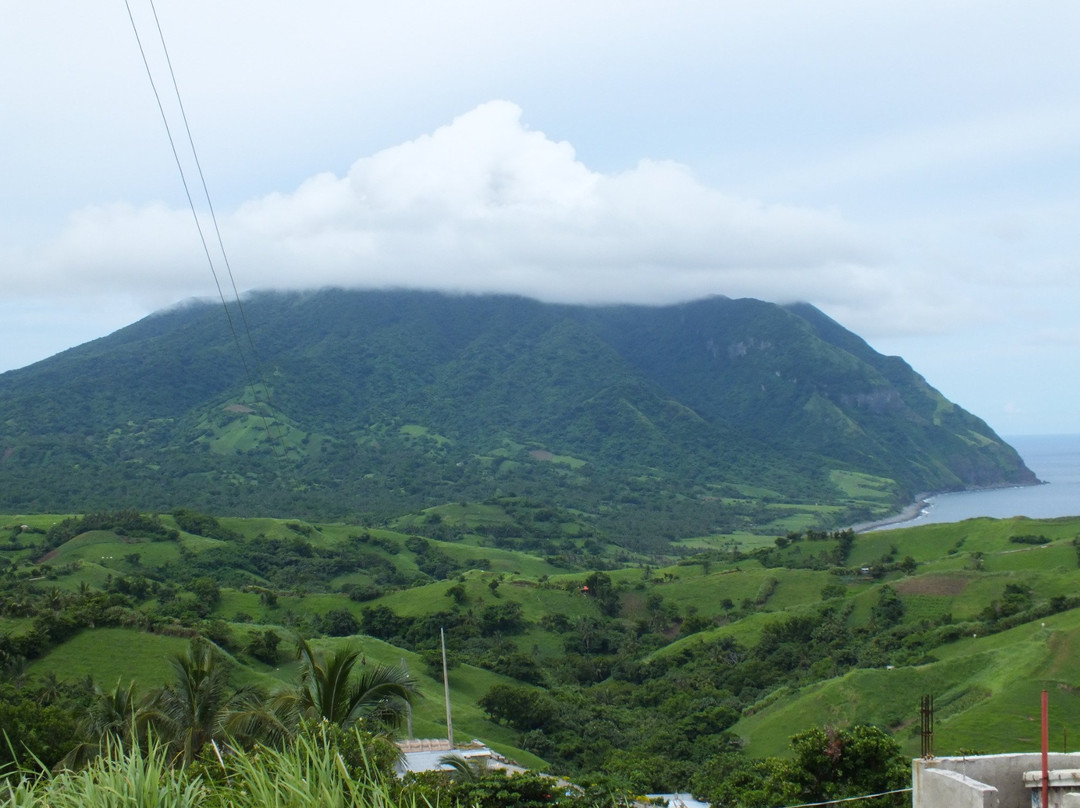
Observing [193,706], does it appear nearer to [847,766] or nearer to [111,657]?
[847,766]

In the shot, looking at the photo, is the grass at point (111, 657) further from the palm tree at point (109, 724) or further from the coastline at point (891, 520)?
the coastline at point (891, 520)

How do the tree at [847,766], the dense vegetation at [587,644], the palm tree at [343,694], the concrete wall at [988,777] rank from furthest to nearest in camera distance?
the dense vegetation at [587,644], the tree at [847,766], the palm tree at [343,694], the concrete wall at [988,777]

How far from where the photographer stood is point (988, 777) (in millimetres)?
12758

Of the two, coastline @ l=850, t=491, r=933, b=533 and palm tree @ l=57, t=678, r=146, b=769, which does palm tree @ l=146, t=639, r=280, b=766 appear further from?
coastline @ l=850, t=491, r=933, b=533

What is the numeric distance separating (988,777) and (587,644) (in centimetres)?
6218

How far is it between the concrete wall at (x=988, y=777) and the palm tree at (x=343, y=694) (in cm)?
823

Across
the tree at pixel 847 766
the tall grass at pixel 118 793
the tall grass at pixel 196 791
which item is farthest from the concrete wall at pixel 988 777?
the tree at pixel 847 766

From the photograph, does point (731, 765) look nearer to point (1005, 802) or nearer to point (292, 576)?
point (1005, 802)

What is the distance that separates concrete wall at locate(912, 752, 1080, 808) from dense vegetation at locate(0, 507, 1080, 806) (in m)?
8.26

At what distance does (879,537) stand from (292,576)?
5627 centimetres

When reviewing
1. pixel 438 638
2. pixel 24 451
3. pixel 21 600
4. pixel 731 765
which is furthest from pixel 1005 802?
pixel 24 451

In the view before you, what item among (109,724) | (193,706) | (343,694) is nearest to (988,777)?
(343,694)

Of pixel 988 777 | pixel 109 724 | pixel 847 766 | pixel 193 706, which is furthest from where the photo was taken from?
pixel 847 766

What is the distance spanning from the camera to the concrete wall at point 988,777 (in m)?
12.5
